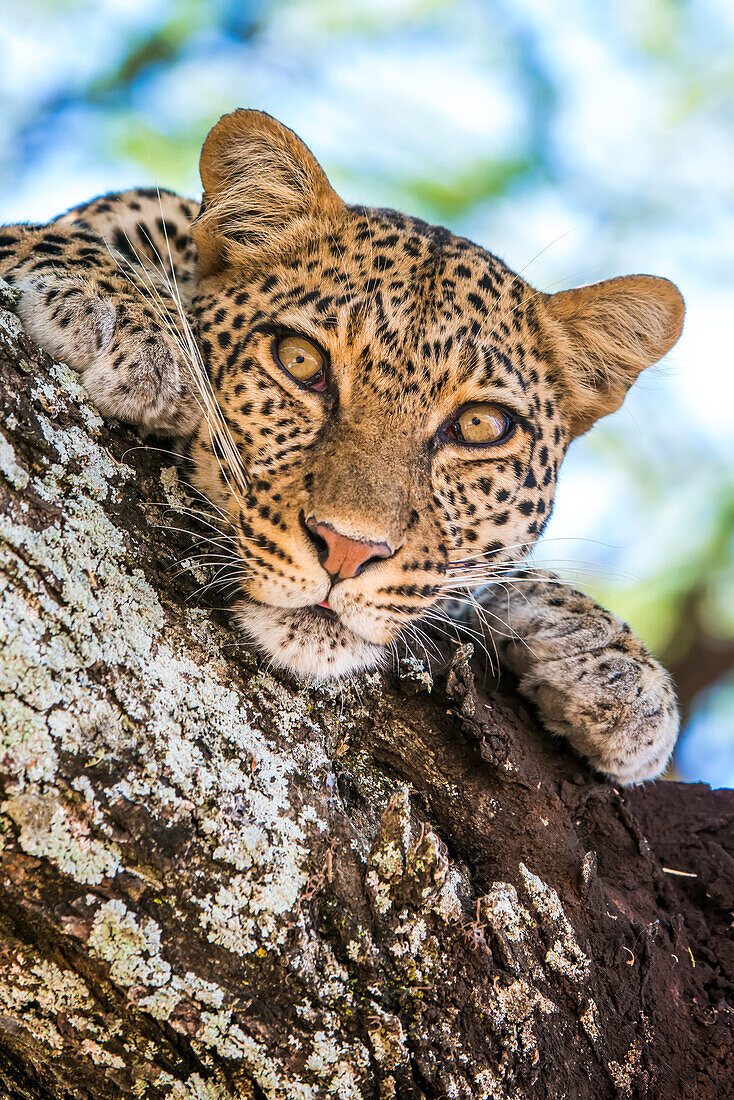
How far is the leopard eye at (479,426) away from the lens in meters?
4.10

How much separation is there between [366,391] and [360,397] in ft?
0.12

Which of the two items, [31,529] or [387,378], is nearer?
[31,529]

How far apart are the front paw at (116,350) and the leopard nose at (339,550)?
66 cm

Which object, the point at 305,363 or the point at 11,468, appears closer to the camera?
the point at 11,468

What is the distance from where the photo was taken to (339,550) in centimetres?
333

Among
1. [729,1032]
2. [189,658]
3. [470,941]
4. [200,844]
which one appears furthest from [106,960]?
[729,1032]

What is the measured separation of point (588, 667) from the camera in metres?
4.00

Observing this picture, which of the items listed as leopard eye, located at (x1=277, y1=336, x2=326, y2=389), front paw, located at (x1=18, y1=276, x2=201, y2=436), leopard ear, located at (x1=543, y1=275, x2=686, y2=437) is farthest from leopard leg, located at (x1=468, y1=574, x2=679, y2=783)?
front paw, located at (x1=18, y1=276, x2=201, y2=436)

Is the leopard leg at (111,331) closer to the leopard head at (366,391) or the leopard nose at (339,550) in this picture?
the leopard head at (366,391)

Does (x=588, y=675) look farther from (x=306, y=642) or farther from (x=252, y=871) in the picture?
(x=252, y=871)

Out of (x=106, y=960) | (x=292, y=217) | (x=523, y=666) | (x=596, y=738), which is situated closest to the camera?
(x=106, y=960)

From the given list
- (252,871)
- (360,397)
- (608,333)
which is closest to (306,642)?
(252,871)

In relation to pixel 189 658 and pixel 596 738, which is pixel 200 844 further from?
pixel 596 738

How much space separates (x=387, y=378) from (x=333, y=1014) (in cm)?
236
